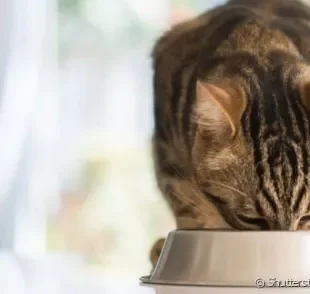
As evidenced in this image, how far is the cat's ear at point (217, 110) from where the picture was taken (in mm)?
867

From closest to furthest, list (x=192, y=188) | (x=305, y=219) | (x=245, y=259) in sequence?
1. (x=245, y=259)
2. (x=305, y=219)
3. (x=192, y=188)

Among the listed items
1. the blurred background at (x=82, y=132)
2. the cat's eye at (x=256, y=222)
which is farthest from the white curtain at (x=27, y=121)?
the cat's eye at (x=256, y=222)

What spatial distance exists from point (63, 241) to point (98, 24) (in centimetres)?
37

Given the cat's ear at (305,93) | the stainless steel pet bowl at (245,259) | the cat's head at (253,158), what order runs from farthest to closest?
the cat's ear at (305,93)
the cat's head at (253,158)
the stainless steel pet bowl at (245,259)

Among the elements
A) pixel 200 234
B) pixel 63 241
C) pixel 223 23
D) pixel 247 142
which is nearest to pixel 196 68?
pixel 223 23

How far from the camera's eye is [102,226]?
99 centimetres

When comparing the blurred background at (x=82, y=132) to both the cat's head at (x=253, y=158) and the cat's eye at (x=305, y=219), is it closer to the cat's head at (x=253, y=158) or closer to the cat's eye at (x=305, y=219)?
the cat's head at (x=253, y=158)

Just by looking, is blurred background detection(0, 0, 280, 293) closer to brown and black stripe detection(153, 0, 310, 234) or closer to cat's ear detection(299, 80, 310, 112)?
brown and black stripe detection(153, 0, 310, 234)

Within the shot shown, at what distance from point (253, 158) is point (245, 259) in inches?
11.2

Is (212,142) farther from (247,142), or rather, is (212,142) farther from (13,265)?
(13,265)

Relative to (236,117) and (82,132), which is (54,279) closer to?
(82,132)

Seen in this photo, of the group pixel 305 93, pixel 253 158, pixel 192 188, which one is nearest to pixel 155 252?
pixel 192 188

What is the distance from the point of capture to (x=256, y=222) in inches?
34.4

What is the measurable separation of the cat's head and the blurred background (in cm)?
14
